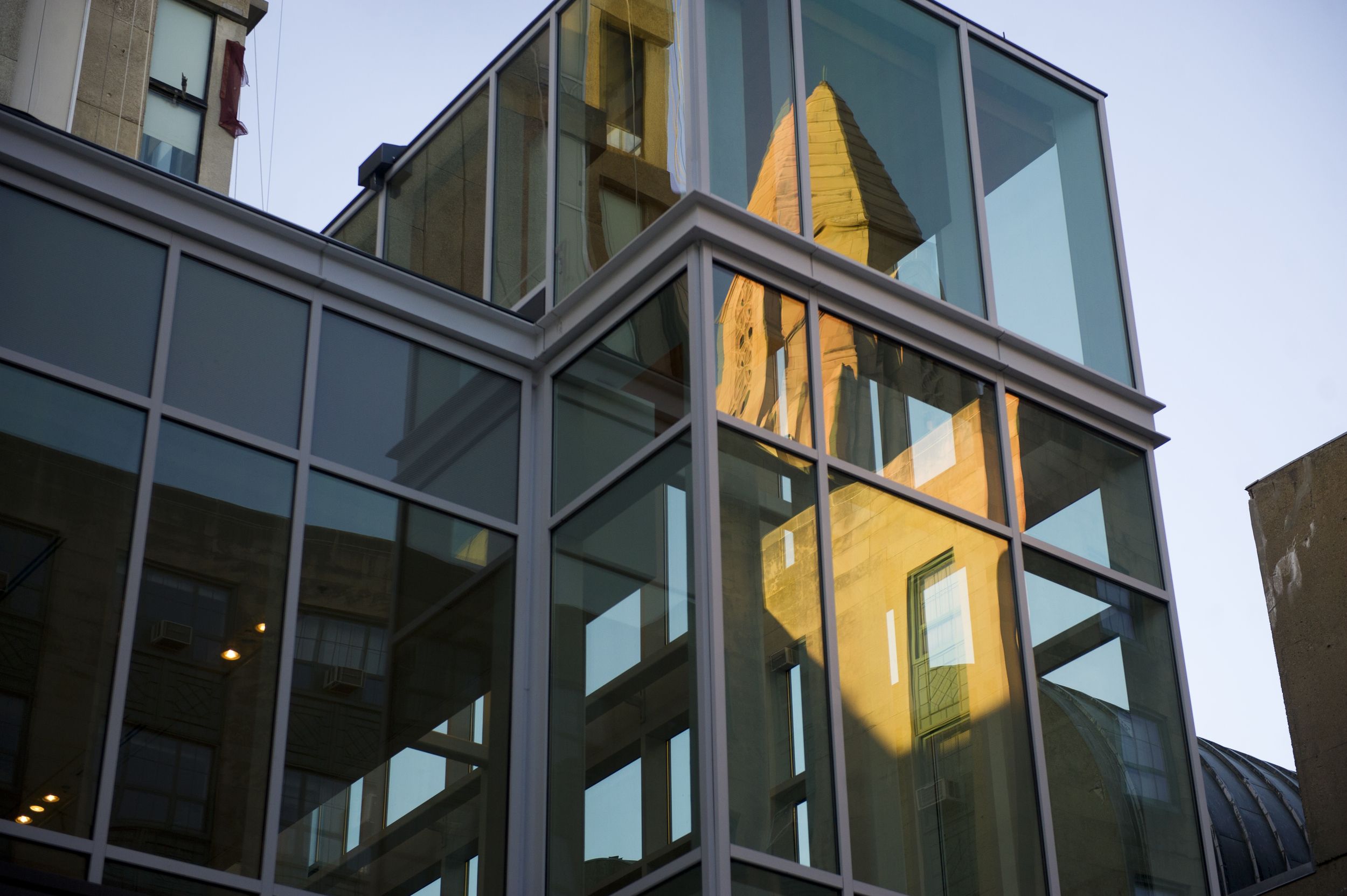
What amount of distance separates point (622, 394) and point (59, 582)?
15.1 ft

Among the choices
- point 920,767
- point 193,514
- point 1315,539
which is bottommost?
point 920,767

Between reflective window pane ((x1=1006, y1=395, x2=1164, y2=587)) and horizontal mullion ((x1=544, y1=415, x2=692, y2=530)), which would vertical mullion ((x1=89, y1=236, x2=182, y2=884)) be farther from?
reflective window pane ((x1=1006, y1=395, x2=1164, y2=587))

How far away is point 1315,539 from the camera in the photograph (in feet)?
69.1

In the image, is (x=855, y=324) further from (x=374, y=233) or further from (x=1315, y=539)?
(x=1315, y=539)

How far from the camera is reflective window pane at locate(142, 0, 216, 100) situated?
1007 inches

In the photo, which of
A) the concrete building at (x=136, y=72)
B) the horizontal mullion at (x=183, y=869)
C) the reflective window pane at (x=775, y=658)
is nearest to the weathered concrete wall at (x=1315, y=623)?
the reflective window pane at (x=775, y=658)

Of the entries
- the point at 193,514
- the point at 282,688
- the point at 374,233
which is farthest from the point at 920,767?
the point at 374,233

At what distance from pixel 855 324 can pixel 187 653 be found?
602 centimetres

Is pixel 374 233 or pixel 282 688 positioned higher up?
pixel 374 233

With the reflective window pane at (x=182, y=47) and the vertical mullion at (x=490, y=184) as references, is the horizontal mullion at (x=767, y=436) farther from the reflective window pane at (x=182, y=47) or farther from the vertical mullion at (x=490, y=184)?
the reflective window pane at (x=182, y=47)

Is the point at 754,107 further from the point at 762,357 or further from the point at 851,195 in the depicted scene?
the point at 762,357

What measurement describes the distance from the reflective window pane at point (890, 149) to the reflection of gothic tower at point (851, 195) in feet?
0.03

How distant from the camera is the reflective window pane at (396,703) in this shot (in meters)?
11.7

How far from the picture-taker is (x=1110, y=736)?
13.5m
